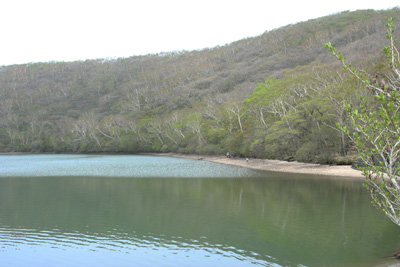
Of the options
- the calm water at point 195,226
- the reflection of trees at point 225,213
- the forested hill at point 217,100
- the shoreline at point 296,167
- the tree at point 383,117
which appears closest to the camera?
the tree at point 383,117

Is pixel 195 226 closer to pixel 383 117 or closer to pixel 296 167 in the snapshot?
pixel 383 117

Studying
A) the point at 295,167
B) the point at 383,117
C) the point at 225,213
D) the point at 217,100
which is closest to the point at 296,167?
the point at 295,167

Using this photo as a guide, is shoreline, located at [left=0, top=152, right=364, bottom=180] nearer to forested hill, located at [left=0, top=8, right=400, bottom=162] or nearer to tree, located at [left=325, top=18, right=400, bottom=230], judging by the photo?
forested hill, located at [left=0, top=8, right=400, bottom=162]

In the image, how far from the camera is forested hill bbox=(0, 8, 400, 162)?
42.6m

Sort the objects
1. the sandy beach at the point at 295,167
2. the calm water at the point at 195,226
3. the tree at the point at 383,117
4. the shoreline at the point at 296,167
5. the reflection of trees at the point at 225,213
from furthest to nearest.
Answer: the sandy beach at the point at 295,167
the shoreline at the point at 296,167
the reflection of trees at the point at 225,213
the calm water at the point at 195,226
the tree at the point at 383,117

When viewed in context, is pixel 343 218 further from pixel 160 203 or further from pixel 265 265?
pixel 160 203

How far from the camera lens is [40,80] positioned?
179 m

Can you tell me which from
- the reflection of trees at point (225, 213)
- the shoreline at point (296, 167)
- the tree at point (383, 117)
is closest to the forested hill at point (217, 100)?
the shoreline at point (296, 167)

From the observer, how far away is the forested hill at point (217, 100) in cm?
4262

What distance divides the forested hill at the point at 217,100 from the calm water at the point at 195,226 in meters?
9.15

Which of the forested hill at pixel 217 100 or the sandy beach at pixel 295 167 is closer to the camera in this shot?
the sandy beach at pixel 295 167

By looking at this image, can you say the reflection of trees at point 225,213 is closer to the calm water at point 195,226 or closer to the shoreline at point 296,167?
the calm water at point 195,226

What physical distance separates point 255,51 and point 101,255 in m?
154

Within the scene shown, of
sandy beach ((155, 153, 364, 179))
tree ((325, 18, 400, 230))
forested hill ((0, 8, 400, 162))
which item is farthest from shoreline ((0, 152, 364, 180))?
tree ((325, 18, 400, 230))
